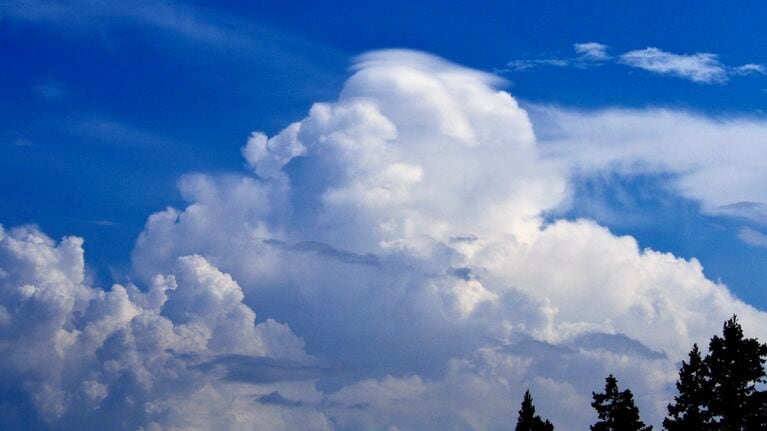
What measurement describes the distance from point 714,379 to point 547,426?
82.7ft

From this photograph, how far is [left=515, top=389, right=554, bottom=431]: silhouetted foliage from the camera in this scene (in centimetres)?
9162

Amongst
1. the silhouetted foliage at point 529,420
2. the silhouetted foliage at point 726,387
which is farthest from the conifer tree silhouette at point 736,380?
the silhouetted foliage at point 529,420

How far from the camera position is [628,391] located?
260 feet

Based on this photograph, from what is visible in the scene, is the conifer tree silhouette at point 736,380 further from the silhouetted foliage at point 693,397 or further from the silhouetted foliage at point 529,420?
the silhouetted foliage at point 529,420

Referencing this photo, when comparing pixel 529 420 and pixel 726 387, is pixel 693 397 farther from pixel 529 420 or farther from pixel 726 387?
Answer: pixel 529 420

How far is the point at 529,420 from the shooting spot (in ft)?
306

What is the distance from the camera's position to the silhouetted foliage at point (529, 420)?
9162 centimetres

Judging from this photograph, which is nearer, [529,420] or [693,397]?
[693,397]

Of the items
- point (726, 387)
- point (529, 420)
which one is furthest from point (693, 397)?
point (529, 420)

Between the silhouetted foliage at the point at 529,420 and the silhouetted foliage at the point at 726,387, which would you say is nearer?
the silhouetted foliage at the point at 726,387

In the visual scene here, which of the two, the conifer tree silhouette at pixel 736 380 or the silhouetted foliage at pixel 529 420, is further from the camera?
the silhouetted foliage at pixel 529 420

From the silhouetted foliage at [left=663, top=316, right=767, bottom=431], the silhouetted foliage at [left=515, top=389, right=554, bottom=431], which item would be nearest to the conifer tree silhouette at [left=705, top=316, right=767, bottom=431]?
the silhouetted foliage at [left=663, top=316, right=767, bottom=431]

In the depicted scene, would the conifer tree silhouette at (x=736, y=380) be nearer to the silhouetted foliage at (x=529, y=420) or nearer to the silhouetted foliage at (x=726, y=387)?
the silhouetted foliage at (x=726, y=387)

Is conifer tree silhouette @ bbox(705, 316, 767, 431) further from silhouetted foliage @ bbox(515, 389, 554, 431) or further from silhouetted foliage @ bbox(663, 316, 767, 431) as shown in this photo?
silhouetted foliage @ bbox(515, 389, 554, 431)
